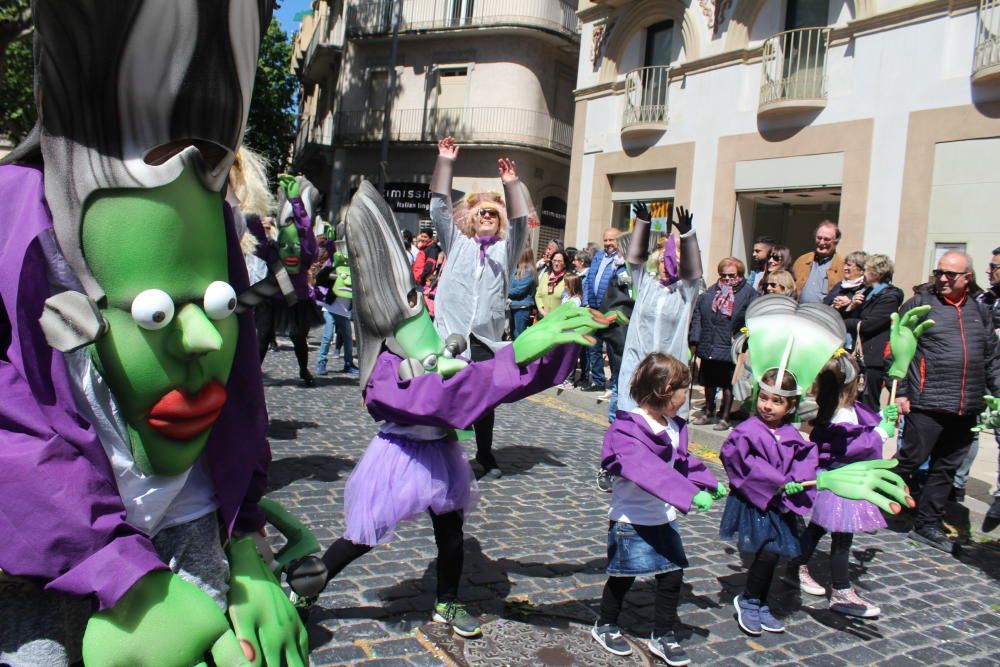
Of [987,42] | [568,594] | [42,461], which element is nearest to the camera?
[42,461]

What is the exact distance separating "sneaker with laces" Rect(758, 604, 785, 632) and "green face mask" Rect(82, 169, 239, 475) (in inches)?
123

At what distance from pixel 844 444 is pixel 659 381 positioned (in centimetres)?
148

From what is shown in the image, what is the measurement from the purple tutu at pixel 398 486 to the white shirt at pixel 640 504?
2.19ft

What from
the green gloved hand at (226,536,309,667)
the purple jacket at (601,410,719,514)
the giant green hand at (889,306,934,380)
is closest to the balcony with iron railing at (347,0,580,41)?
the giant green hand at (889,306,934,380)

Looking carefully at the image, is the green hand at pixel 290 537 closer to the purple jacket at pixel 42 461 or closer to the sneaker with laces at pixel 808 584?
the purple jacket at pixel 42 461

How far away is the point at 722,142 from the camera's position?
1435cm

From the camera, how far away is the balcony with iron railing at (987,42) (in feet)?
34.4

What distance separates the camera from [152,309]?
1.49 metres

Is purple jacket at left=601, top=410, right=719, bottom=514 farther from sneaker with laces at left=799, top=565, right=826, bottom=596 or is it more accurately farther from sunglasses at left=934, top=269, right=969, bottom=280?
sunglasses at left=934, top=269, right=969, bottom=280

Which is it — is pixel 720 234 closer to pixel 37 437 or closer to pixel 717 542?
pixel 717 542

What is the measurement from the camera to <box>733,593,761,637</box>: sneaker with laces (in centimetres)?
382

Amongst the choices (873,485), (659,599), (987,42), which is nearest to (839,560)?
(873,485)

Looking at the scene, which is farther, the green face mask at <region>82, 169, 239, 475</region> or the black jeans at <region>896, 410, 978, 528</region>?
the black jeans at <region>896, 410, 978, 528</region>

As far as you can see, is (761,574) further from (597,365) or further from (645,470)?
(597,365)
